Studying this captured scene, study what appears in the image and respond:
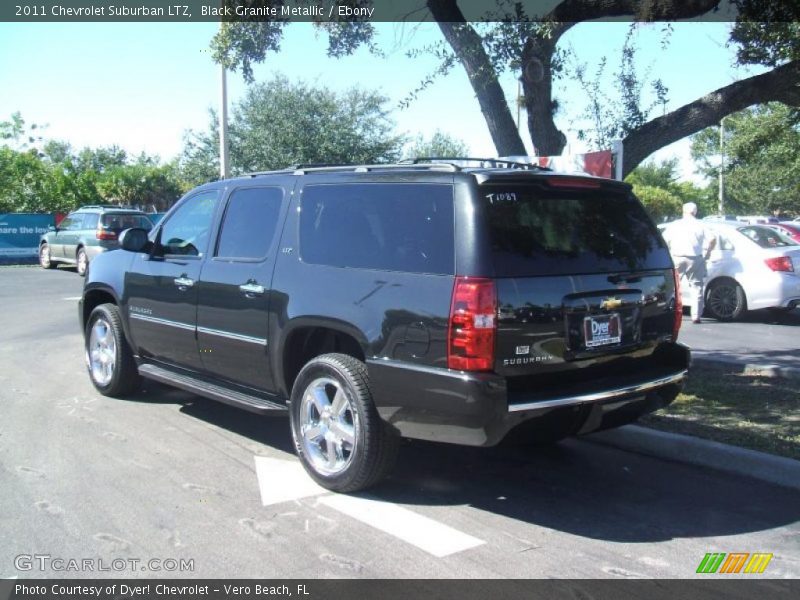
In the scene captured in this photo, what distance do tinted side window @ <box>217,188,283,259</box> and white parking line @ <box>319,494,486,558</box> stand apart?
1.84 m

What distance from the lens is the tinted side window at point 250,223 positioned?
5.54 m

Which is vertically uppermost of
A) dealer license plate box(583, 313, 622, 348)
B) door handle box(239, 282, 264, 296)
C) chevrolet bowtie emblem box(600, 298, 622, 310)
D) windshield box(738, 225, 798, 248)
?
windshield box(738, 225, 798, 248)

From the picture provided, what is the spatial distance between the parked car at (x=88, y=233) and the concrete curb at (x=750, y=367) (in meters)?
14.5

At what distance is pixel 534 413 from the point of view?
13.7 ft

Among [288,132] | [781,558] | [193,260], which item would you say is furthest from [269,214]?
[288,132]

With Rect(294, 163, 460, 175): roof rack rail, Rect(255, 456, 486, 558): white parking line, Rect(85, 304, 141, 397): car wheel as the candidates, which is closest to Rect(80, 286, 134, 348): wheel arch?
Rect(85, 304, 141, 397): car wheel

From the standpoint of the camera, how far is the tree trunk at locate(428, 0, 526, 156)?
294 inches

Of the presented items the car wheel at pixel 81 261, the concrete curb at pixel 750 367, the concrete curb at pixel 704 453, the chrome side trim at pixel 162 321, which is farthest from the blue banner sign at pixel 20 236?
the concrete curb at pixel 704 453

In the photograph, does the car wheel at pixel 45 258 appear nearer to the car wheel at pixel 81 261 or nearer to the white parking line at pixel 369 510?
the car wheel at pixel 81 261

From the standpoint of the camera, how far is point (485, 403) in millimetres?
4035

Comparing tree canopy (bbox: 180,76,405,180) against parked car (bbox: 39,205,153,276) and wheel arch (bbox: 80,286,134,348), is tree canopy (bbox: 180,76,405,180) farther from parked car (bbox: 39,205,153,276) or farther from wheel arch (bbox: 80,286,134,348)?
wheel arch (bbox: 80,286,134,348)

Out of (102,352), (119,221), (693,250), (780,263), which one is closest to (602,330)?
(102,352)
